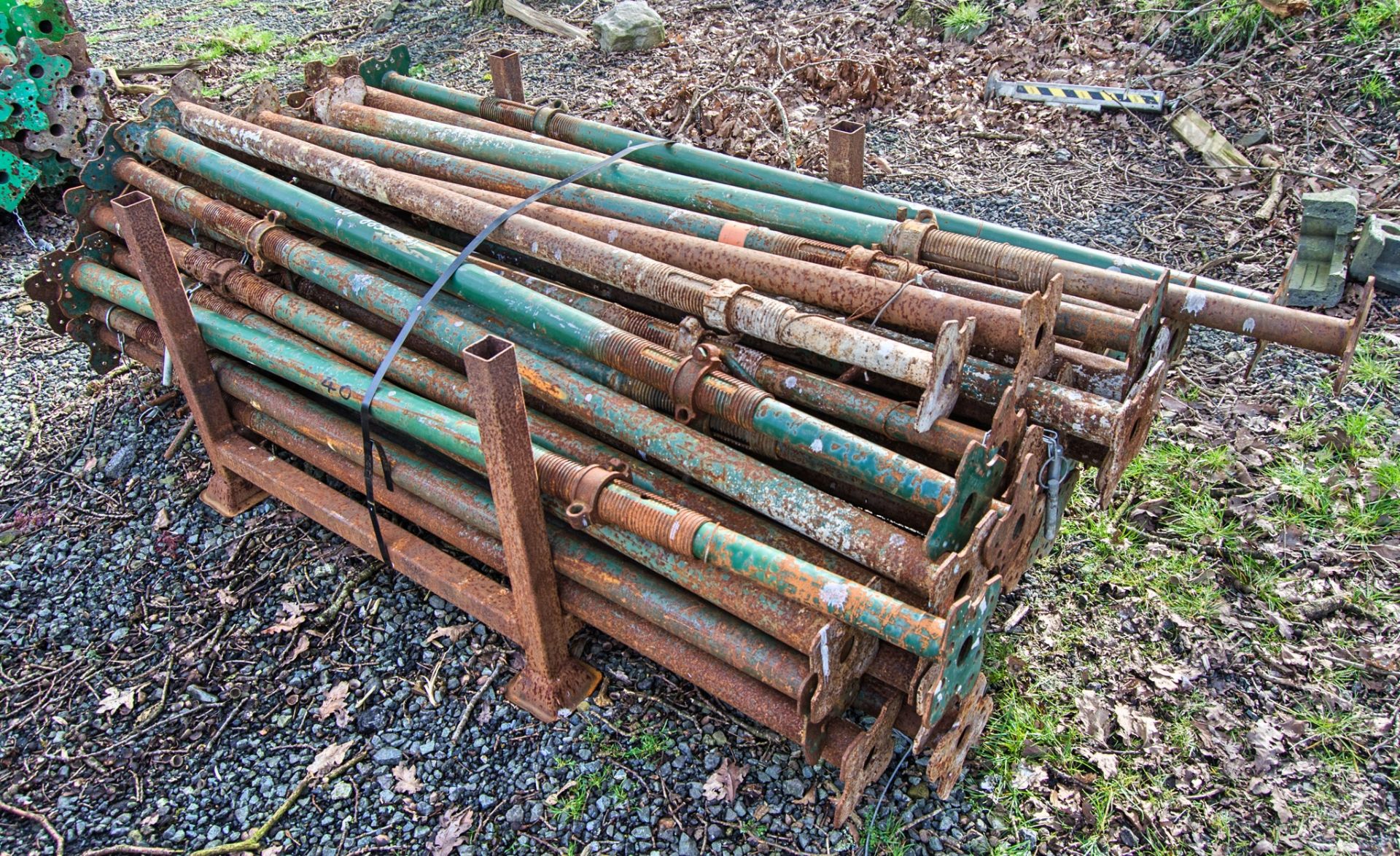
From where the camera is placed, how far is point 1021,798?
3.77m

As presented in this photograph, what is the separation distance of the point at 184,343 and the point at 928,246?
3.86 metres

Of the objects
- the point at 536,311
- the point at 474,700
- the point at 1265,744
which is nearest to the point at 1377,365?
the point at 1265,744

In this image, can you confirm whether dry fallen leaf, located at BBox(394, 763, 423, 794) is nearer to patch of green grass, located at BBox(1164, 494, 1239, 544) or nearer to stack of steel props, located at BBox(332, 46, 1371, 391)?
stack of steel props, located at BBox(332, 46, 1371, 391)

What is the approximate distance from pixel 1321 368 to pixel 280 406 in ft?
20.7

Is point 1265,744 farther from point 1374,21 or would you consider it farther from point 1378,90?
point 1374,21

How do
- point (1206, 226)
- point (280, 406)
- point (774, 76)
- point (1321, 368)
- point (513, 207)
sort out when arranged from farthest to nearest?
point (774, 76), point (1206, 226), point (1321, 368), point (280, 406), point (513, 207)

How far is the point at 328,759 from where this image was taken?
407 cm

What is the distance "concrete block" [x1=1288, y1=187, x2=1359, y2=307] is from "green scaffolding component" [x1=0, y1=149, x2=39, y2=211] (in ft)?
32.9

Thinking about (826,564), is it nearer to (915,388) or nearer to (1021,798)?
(915,388)

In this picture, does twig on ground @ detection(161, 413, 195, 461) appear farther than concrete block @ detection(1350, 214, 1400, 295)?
No

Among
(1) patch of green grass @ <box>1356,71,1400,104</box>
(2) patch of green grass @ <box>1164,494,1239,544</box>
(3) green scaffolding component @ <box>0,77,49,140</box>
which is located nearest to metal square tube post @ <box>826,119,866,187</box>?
(2) patch of green grass @ <box>1164,494,1239,544</box>

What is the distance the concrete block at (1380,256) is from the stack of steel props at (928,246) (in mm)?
2067

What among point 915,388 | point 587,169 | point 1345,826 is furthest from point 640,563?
point 1345,826

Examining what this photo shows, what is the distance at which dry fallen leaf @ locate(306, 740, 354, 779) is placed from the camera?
159 inches
